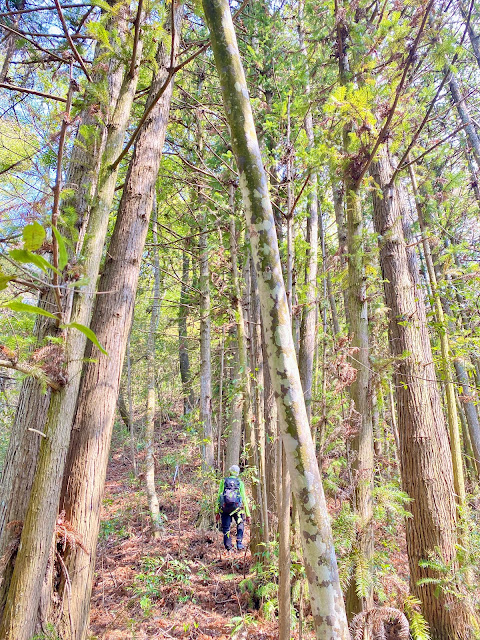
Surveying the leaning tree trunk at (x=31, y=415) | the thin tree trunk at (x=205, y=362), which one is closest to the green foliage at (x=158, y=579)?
the thin tree trunk at (x=205, y=362)

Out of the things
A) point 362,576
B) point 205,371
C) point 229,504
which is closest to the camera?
point 362,576

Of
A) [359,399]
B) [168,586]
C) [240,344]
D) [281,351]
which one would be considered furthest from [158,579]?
[281,351]

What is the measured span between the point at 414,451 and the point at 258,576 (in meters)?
2.43

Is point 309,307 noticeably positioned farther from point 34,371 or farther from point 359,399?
point 34,371

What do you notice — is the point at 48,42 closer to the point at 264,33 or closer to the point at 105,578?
the point at 264,33

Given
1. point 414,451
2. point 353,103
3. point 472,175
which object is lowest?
point 414,451

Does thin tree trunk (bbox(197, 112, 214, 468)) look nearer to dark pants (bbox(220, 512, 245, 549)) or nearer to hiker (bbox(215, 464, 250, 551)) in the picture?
hiker (bbox(215, 464, 250, 551))

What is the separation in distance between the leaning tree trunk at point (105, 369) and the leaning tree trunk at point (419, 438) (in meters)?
2.39

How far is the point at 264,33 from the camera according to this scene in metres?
5.97

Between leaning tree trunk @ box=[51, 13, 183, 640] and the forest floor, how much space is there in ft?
3.79

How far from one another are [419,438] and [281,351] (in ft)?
11.3

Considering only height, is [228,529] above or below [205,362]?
below

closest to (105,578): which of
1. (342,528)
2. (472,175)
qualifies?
(342,528)

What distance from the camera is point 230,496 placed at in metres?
6.33
